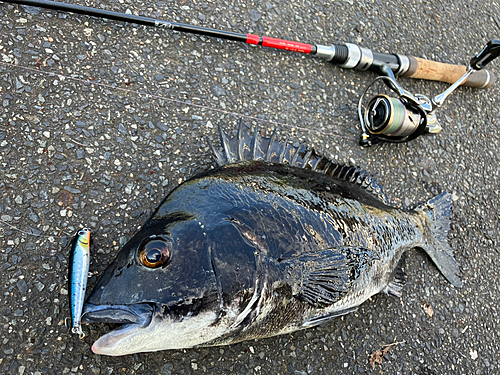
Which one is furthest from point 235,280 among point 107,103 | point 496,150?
point 496,150

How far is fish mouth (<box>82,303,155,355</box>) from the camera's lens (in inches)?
48.0

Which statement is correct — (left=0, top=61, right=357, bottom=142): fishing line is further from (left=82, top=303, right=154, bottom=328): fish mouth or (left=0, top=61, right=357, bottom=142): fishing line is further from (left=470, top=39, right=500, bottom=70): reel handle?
(left=82, top=303, right=154, bottom=328): fish mouth

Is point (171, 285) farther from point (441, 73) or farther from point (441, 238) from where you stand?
point (441, 73)

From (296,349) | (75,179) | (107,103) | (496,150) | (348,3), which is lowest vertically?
(296,349)

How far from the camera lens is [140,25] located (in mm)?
2107

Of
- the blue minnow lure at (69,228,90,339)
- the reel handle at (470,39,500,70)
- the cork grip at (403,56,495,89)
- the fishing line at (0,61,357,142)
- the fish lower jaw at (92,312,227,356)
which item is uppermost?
the reel handle at (470,39,500,70)

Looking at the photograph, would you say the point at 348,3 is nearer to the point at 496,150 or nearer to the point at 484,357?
the point at 496,150

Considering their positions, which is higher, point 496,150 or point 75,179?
point 496,150

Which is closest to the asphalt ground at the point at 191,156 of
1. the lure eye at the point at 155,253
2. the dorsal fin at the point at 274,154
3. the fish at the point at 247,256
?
the dorsal fin at the point at 274,154

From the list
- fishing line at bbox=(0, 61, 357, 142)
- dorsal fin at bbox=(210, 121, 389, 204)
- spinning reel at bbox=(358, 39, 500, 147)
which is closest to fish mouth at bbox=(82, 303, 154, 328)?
dorsal fin at bbox=(210, 121, 389, 204)

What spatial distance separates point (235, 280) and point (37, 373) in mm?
1062

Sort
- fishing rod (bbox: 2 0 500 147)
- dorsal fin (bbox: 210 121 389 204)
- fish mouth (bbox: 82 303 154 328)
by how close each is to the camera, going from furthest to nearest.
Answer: fishing rod (bbox: 2 0 500 147) → dorsal fin (bbox: 210 121 389 204) → fish mouth (bbox: 82 303 154 328)

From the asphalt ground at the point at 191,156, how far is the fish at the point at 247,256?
1.39ft

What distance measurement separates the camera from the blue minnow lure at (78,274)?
1447 millimetres
